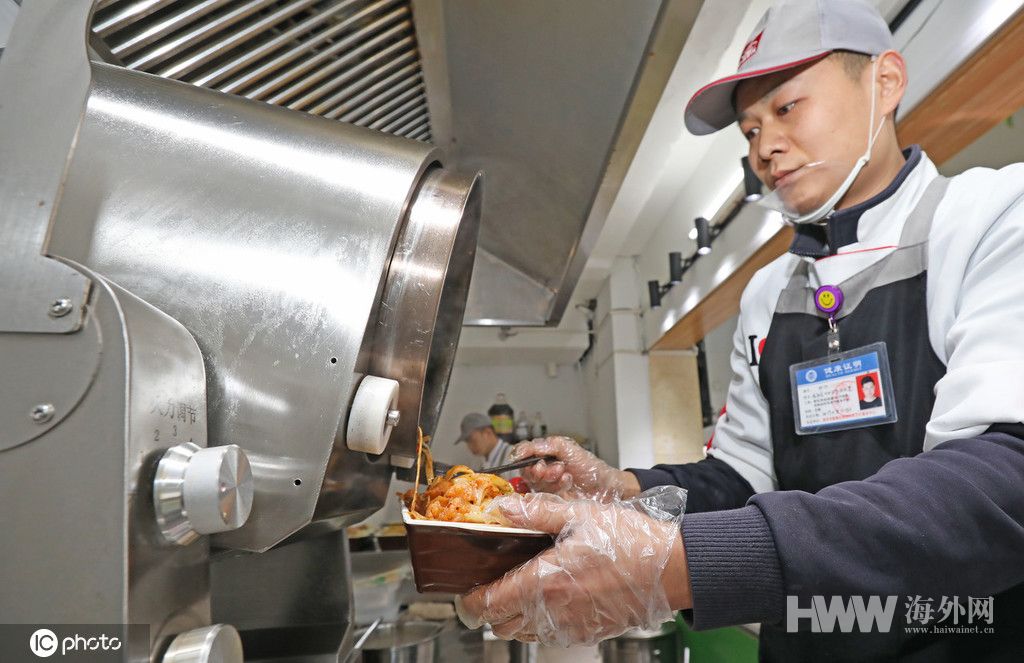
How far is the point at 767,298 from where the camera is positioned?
4.49ft

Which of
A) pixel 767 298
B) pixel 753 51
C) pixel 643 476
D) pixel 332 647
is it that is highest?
pixel 753 51

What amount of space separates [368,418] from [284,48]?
66 centimetres

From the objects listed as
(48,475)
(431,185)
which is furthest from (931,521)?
(48,475)

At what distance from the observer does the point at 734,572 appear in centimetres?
66

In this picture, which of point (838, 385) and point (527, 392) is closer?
point (838, 385)

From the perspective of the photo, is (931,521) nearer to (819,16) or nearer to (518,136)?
(819,16)

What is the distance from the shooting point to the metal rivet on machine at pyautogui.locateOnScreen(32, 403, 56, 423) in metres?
0.48

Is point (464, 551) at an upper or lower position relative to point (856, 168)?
lower

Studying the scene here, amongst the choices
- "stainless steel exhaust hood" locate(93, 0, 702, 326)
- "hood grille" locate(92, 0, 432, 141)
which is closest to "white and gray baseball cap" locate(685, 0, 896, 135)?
"stainless steel exhaust hood" locate(93, 0, 702, 326)

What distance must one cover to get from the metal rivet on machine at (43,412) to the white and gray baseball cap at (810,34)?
118 centimetres

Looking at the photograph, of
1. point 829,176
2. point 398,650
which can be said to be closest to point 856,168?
point 829,176

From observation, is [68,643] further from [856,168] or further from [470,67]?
[856,168]

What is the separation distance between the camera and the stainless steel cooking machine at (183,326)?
470 mm

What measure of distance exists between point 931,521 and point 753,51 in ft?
3.11
